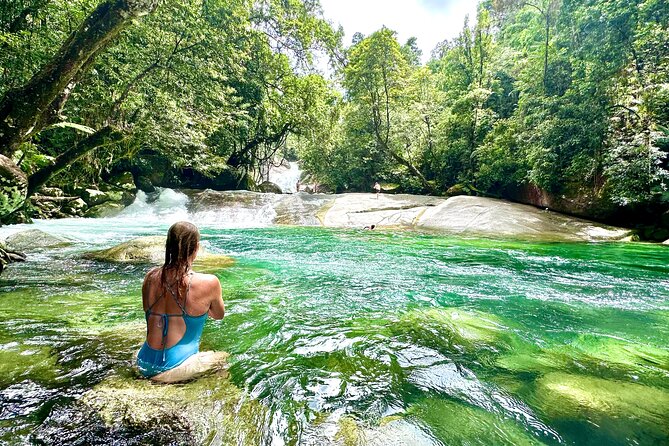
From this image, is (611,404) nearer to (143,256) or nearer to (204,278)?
(204,278)

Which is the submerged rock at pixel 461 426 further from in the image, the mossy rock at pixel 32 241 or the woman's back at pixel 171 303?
the mossy rock at pixel 32 241

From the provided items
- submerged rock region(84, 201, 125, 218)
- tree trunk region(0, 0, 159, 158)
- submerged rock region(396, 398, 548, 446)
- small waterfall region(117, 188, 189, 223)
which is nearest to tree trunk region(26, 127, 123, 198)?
tree trunk region(0, 0, 159, 158)

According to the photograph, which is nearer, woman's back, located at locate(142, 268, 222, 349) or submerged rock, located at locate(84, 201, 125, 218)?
woman's back, located at locate(142, 268, 222, 349)

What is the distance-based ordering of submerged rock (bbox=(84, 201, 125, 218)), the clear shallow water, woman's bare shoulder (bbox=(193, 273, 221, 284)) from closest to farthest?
the clear shallow water
woman's bare shoulder (bbox=(193, 273, 221, 284))
submerged rock (bbox=(84, 201, 125, 218))

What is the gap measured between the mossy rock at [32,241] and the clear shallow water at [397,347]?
63.1 inches

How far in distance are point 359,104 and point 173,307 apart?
84.0 feet

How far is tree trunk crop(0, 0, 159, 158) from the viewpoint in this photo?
4.91m

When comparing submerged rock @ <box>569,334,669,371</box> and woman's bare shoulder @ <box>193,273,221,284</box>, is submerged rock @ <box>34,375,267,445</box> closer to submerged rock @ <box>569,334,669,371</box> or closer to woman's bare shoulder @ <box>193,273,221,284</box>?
woman's bare shoulder @ <box>193,273,221,284</box>

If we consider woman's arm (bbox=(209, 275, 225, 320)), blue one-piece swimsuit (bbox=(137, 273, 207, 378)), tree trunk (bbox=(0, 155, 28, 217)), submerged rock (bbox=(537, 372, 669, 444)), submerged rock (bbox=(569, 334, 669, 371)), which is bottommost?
submerged rock (bbox=(569, 334, 669, 371))

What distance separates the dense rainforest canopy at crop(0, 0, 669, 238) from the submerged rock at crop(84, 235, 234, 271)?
2096 millimetres

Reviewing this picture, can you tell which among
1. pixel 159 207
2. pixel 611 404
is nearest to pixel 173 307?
pixel 611 404

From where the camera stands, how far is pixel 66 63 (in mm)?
5066

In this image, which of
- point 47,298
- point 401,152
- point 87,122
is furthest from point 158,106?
point 401,152

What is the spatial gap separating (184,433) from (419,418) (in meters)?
1.58
